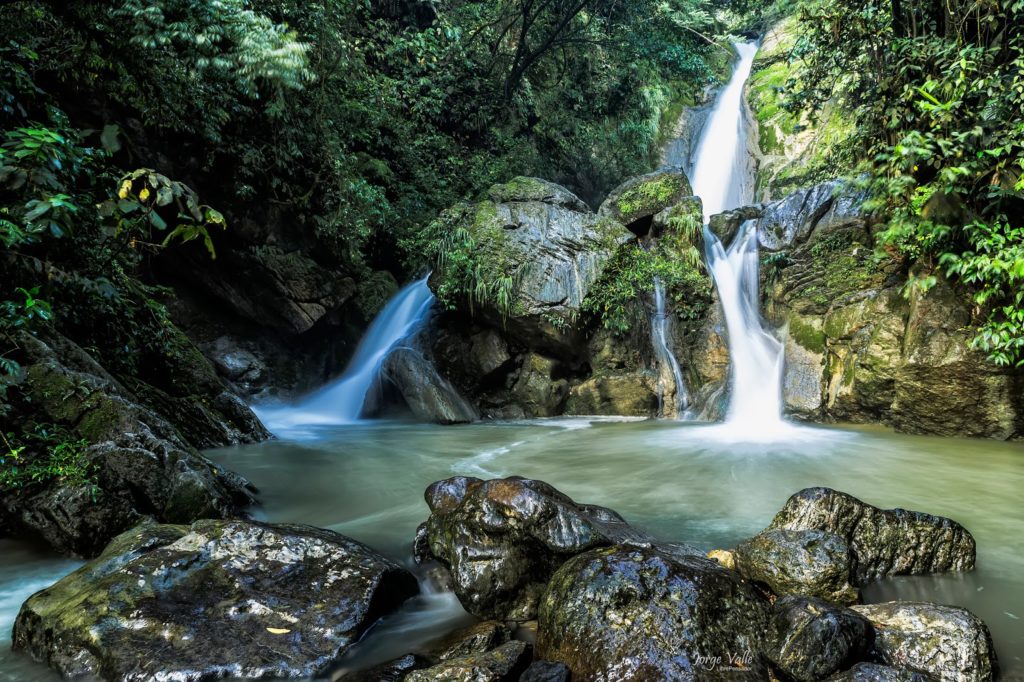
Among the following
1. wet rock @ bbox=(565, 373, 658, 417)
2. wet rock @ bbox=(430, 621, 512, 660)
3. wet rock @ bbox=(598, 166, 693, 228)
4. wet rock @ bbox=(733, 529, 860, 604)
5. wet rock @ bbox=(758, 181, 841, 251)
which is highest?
wet rock @ bbox=(598, 166, 693, 228)

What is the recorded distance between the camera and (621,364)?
428 inches

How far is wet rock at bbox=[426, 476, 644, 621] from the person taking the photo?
321 cm

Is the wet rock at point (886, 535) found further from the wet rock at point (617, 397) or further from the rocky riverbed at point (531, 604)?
the wet rock at point (617, 397)

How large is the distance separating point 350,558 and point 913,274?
842 centimetres

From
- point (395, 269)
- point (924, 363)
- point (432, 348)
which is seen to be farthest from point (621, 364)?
point (395, 269)

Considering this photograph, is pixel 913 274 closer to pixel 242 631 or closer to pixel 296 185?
pixel 242 631

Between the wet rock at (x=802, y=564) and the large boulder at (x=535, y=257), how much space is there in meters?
7.47

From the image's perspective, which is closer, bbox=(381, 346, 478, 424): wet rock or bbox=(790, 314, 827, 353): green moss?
bbox=(790, 314, 827, 353): green moss

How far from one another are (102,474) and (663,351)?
9.25 meters

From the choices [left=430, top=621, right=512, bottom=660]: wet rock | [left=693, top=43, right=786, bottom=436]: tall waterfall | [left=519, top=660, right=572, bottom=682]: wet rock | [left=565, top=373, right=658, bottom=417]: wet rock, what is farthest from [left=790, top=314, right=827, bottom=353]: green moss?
[left=519, top=660, right=572, bottom=682]: wet rock

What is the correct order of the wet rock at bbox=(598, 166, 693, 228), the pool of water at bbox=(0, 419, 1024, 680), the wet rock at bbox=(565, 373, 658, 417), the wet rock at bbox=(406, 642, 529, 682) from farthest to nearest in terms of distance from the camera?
the wet rock at bbox=(598, 166, 693, 228)
the wet rock at bbox=(565, 373, 658, 417)
the pool of water at bbox=(0, 419, 1024, 680)
the wet rock at bbox=(406, 642, 529, 682)

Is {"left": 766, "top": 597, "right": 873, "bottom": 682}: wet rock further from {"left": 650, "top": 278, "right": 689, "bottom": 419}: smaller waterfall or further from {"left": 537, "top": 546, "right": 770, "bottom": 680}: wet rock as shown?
{"left": 650, "top": 278, "right": 689, "bottom": 419}: smaller waterfall

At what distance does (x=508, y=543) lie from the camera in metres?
3.34

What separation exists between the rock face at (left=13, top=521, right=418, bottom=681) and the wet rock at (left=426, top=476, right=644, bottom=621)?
45cm
